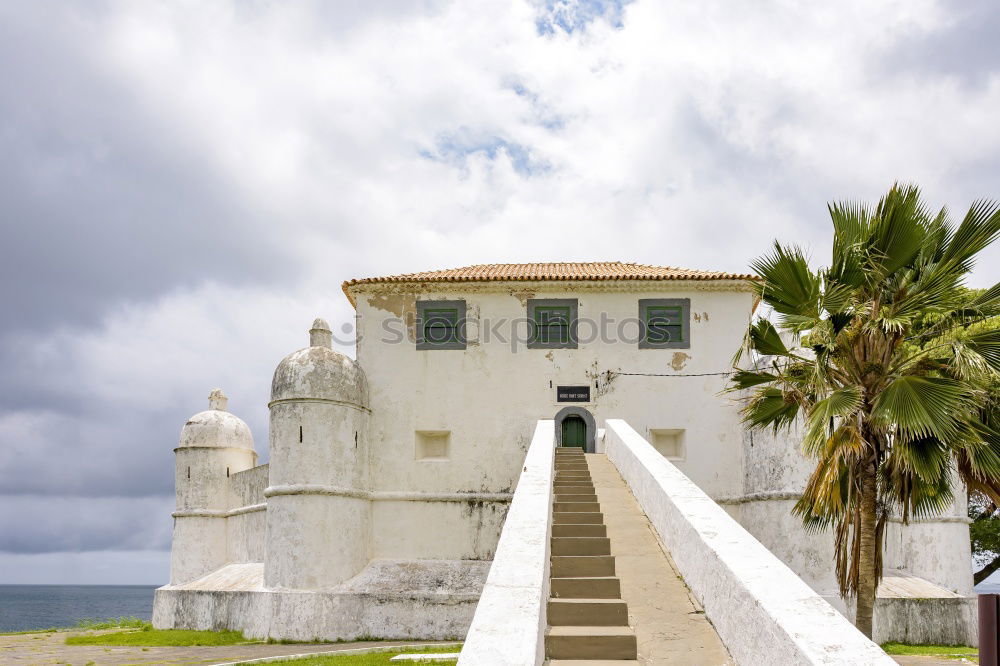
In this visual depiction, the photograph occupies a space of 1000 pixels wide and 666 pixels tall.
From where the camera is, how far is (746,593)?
239 inches

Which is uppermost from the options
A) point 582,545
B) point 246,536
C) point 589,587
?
point 582,545

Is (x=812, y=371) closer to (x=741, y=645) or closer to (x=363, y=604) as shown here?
(x=741, y=645)

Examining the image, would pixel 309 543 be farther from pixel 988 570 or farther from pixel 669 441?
pixel 988 570

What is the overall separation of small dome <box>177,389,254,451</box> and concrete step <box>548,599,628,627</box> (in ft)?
79.7

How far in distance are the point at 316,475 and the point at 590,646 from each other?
16.5 metres

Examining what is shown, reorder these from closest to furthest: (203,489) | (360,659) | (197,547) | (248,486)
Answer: (360,659) < (248,486) < (197,547) < (203,489)

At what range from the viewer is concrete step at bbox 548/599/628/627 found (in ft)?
24.5

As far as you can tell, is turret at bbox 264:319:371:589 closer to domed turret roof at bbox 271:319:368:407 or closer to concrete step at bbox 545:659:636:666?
domed turret roof at bbox 271:319:368:407

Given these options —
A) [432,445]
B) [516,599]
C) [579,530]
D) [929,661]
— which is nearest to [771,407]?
[579,530]

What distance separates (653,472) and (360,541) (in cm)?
1384

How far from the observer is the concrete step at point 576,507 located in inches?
458

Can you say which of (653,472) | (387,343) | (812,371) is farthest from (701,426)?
(653,472)

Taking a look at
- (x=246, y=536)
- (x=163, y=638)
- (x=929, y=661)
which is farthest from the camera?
(x=246, y=536)

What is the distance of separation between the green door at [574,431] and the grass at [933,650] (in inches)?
330
